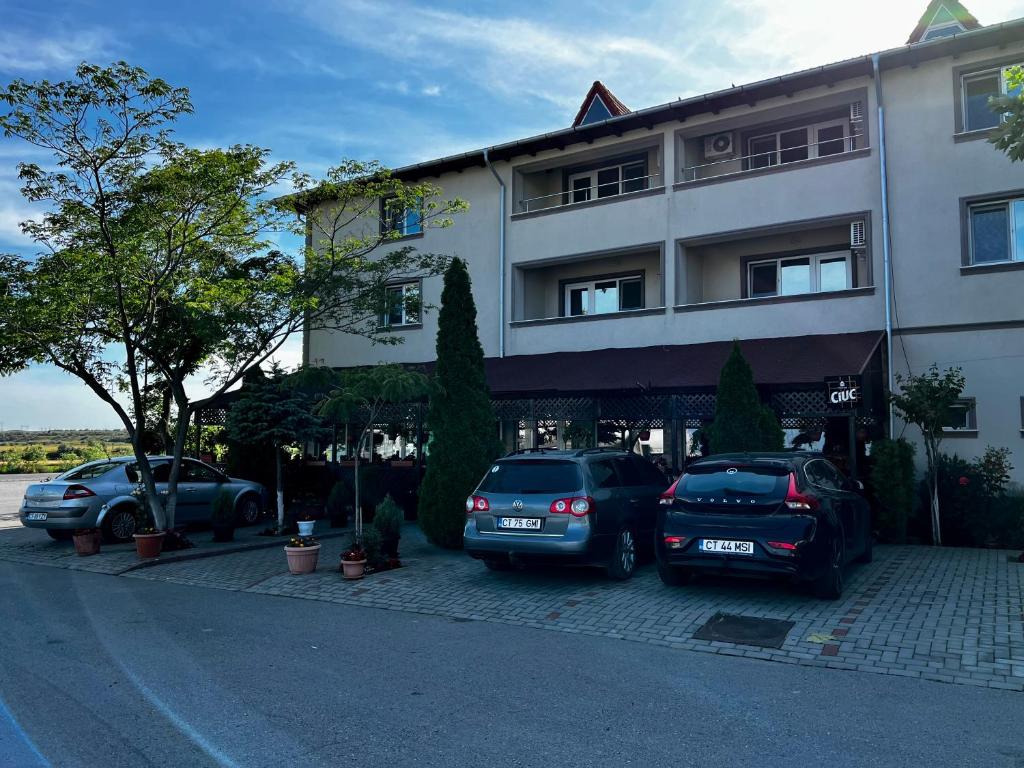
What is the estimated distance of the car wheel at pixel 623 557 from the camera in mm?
9547

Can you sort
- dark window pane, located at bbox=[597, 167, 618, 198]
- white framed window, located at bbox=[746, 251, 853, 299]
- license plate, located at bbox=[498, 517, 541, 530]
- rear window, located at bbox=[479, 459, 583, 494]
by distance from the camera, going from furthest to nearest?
1. dark window pane, located at bbox=[597, 167, 618, 198]
2. white framed window, located at bbox=[746, 251, 853, 299]
3. rear window, located at bbox=[479, 459, 583, 494]
4. license plate, located at bbox=[498, 517, 541, 530]

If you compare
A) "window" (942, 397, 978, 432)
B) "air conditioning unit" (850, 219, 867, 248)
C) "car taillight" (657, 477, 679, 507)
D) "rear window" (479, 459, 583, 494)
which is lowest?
"car taillight" (657, 477, 679, 507)

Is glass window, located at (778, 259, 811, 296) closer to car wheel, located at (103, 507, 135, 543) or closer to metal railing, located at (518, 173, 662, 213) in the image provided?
metal railing, located at (518, 173, 662, 213)

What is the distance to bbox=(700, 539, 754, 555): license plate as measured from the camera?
8031 millimetres

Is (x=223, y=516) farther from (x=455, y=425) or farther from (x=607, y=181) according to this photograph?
(x=607, y=181)

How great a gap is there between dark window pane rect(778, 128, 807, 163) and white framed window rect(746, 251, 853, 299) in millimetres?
2291

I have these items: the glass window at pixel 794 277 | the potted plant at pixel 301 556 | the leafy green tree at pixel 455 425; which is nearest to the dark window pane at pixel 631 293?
the glass window at pixel 794 277

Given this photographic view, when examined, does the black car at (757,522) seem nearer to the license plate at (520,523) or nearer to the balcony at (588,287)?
the license plate at (520,523)

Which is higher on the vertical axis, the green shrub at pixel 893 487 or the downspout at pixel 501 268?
the downspout at pixel 501 268

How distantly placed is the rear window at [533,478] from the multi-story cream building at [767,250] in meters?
5.68

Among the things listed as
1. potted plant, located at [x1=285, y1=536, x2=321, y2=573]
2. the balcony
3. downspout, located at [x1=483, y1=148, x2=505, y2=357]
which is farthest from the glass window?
potted plant, located at [x1=285, y1=536, x2=321, y2=573]

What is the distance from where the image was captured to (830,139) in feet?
55.4

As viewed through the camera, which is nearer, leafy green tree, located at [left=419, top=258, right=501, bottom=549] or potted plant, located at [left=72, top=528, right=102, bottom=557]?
leafy green tree, located at [left=419, top=258, right=501, bottom=549]

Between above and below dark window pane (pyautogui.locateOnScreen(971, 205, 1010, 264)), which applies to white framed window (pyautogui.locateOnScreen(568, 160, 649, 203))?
above
